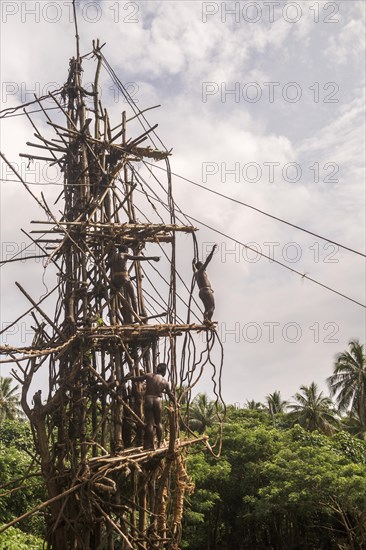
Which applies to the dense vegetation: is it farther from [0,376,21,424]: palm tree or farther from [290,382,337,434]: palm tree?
[0,376,21,424]: palm tree

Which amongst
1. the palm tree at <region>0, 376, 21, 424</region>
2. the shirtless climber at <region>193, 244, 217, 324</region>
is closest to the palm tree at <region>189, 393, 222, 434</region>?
the palm tree at <region>0, 376, 21, 424</region>

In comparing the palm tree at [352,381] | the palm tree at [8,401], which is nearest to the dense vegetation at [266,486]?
the palm tree at [352,381]

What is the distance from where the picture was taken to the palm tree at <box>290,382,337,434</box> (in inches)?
1337

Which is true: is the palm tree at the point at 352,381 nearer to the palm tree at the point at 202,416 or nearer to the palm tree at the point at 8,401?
the palm tree at the point at 202,416

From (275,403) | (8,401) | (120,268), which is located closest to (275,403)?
(275,403)

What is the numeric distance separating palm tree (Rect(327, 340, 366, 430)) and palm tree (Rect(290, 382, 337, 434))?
1031 mm

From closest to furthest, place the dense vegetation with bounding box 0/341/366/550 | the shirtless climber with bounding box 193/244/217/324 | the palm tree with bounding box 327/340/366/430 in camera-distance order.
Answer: the shirtless climber with bounding box 193/244/217/324 < the dense vegetation with bounding box 0/341/366/550 < the palm tree with bounding box 327/340/366/430

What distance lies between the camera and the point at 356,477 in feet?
61.7

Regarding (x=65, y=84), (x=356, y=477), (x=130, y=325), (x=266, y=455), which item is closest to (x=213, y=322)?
(x=130, y=325)

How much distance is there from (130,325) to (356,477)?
12870 mm

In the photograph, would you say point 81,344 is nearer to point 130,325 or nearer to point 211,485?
point 130,325

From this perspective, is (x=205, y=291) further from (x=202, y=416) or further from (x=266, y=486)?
(x=202, y=416)

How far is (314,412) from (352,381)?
3.07 m

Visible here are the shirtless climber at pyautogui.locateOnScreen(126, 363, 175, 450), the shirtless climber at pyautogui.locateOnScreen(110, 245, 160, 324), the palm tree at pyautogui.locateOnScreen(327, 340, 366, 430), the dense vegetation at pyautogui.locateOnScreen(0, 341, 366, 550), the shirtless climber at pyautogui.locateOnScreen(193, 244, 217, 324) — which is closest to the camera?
the shirtless climber at pyautogui.locateOnScreen(126, 363, 175, 450)
